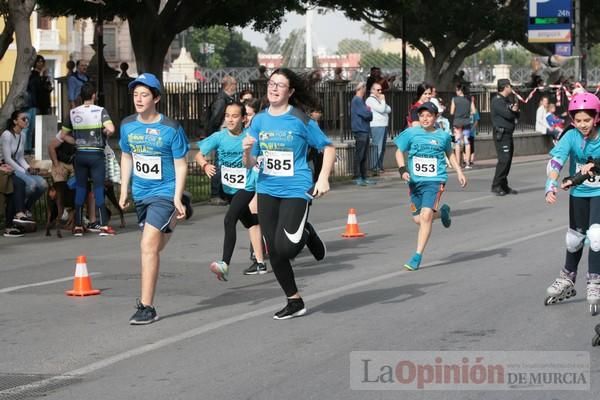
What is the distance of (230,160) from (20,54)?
714 centimetres

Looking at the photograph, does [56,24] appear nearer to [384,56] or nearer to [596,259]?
[596,259]

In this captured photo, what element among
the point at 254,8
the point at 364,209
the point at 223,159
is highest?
the point at 254,8

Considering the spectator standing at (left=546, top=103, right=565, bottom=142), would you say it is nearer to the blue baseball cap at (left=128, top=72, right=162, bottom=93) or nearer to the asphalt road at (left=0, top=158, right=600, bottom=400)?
the asphalt road at (left=0, top=158, right=600, bottom=400)

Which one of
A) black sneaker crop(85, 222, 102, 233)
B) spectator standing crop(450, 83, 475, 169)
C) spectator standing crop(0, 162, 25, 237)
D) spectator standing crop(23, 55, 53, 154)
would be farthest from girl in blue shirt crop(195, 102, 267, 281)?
spectator standing crop(450, 83, 475, 169)

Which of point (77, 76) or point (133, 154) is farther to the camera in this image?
point (77, 76)

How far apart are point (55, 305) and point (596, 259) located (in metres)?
4.48

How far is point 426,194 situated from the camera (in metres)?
13.9

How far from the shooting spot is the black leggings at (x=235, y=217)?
12477mm

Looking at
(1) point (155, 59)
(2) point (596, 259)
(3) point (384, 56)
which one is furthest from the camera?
(3) point (384, 56)

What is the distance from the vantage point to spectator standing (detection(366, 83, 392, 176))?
26406 mm

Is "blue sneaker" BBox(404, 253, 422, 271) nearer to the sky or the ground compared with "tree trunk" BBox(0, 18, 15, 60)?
nearer to the ground

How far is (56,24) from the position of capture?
86.7m

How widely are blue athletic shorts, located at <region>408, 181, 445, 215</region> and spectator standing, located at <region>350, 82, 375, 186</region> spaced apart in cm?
1150

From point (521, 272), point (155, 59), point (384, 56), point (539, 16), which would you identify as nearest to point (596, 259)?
point (521, 272)
